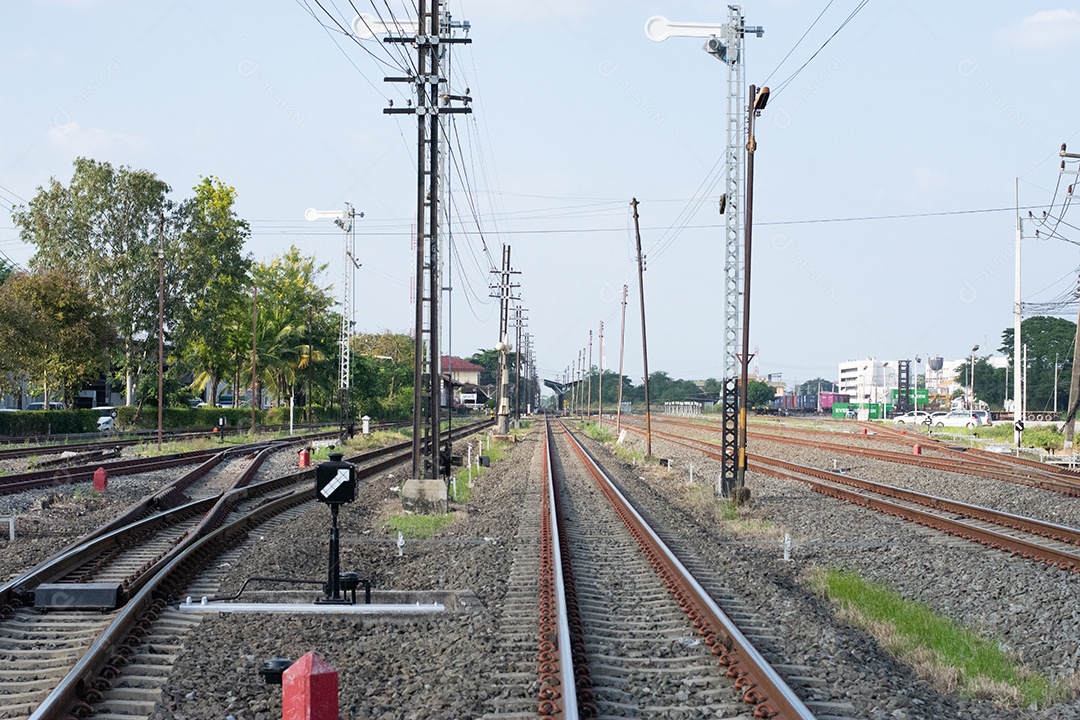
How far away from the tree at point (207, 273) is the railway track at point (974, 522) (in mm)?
42505

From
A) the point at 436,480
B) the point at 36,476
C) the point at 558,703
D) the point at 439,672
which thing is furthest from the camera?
the point at 36,476

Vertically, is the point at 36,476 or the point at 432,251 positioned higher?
the point at 432,251

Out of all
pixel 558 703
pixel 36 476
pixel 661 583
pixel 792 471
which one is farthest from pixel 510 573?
pixel 792 471

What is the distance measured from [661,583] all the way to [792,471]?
18226mm

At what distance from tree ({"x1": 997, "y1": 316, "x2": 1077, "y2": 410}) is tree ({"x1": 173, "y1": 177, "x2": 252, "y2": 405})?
94.1m

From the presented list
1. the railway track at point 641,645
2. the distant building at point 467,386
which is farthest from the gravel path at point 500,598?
the distant building at point 467,386

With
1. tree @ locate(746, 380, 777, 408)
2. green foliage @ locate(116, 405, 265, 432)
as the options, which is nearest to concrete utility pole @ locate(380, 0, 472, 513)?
green foliage @ locate(116, 405, 265, 432)

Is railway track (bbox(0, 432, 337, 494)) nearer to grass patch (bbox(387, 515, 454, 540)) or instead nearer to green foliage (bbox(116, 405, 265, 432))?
grass patch (bbox(387, 515, 454, 540))

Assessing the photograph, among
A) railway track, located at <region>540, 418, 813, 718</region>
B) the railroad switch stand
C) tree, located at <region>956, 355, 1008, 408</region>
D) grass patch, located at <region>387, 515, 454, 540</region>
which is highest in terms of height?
tree, located at <region>956, 355, 1008, 408</region>

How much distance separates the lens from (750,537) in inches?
630

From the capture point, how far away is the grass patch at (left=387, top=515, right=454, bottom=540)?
1534 cm

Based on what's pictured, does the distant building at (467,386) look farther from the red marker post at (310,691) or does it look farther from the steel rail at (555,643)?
the red marker post at (310,691)

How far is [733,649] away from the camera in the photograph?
767 centimetres

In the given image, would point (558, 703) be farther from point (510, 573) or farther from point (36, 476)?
point (36, 476)
